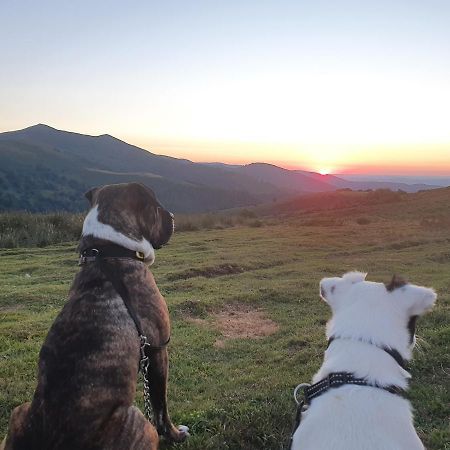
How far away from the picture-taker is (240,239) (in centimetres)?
2067

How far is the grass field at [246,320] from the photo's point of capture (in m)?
4.89

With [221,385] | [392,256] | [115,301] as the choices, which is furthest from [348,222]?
[115,301]

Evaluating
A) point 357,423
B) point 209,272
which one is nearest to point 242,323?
point 209,272

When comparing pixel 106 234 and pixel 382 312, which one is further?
pixel 106 234

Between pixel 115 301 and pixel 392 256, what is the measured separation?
13.9 m

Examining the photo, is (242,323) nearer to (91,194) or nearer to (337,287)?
(91,194)

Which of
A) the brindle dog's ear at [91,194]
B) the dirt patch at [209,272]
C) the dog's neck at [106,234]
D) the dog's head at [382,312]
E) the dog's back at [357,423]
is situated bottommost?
the dirt patch at [209,272]

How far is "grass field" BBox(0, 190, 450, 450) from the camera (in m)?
4.89

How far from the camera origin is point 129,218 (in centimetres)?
432

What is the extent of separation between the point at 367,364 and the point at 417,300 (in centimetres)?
55

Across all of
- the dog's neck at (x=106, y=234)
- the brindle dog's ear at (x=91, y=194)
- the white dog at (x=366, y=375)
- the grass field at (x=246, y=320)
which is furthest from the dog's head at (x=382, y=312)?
the brindle dog's ear at (x=91, y=194)

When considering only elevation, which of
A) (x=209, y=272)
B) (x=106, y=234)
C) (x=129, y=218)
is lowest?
(x=209, y=272)

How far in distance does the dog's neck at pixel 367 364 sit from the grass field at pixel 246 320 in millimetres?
1941

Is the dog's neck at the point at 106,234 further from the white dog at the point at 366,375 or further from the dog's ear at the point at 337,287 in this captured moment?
the white dog at the point at 366,375
